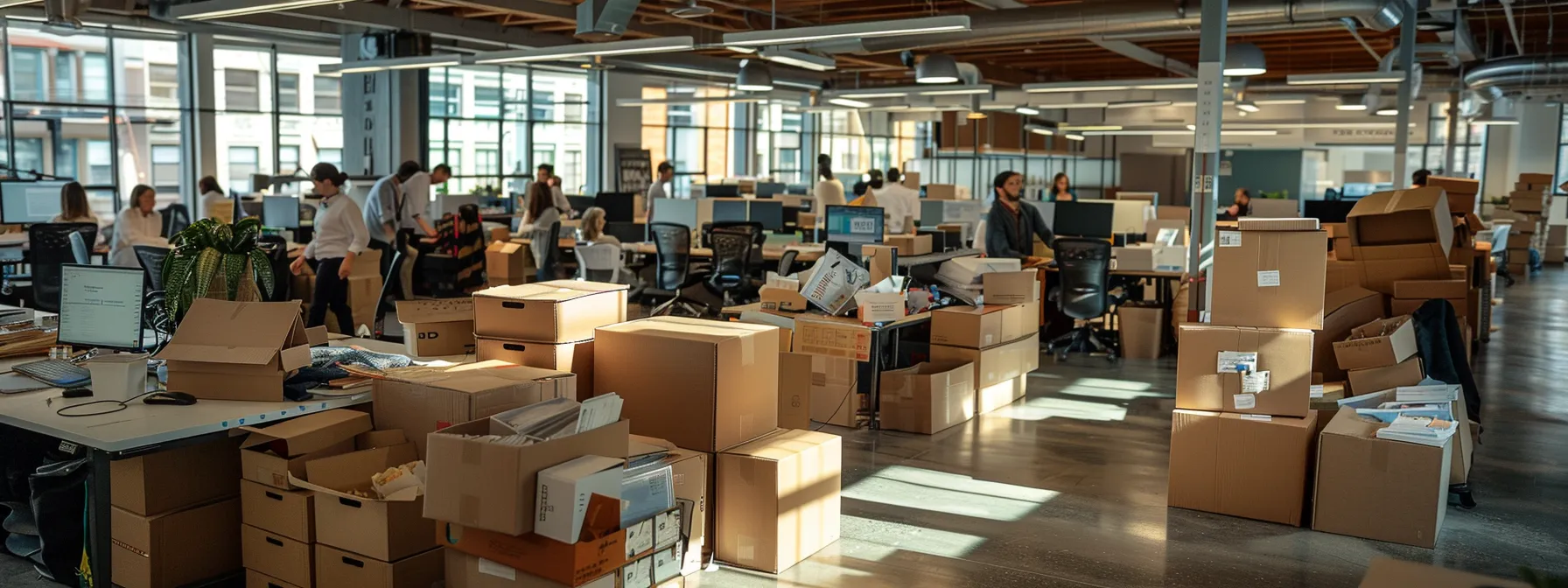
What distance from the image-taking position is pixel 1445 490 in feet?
14.1

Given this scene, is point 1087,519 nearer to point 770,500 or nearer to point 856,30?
point 770,500

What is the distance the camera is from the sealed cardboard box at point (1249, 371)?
448 cm

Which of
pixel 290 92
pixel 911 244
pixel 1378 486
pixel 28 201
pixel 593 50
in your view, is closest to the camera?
pixel 1378 486

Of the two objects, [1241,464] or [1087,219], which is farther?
Result: [1087,219]

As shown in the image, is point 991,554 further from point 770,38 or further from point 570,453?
point 770,38

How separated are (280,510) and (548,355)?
0.96 m

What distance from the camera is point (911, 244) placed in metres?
8.05

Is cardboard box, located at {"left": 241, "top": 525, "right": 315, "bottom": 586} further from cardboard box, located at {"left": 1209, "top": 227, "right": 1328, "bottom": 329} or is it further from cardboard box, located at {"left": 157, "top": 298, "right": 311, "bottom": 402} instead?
cardboard box, located at {"left": 1209, "top": 227, "right": 1328, "bottom": 329}

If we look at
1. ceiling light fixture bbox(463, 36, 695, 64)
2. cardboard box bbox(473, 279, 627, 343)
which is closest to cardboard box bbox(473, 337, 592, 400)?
cardboard box bbox(473, 279, 627, 343)

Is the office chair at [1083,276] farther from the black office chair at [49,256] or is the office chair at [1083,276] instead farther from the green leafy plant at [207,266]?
the black office chair at [49,256]

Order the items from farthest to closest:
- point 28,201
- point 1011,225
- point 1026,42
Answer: point 1026,42 < point 28,201 < point 1011,225

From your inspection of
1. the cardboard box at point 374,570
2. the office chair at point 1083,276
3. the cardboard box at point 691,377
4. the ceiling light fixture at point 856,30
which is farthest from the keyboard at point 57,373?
the office chair at point 1083,276

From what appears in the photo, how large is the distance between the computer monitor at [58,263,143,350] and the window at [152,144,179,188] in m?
12.0

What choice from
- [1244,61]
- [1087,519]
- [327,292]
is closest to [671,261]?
[327,292]
